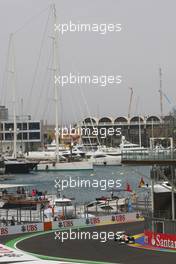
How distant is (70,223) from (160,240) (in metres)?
10.1

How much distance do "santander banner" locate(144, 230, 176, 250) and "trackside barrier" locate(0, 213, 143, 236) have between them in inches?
338

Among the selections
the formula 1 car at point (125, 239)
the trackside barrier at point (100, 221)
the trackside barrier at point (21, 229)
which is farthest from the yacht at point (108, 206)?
the formula 1 car at point (125, 239)

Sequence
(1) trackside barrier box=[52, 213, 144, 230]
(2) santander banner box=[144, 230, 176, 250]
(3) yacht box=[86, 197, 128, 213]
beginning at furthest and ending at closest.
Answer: (3) yacht box=[86, 197, 128, 213] → (1) trackside barrier box=[52, 213, 144, 230] → (2) santander banner box=[144, 230, 176, 250]

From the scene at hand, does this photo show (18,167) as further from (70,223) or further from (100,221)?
(70,223)

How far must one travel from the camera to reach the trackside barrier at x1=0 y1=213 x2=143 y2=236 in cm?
3794

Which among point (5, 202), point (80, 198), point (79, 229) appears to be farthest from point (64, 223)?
point (80, 198)

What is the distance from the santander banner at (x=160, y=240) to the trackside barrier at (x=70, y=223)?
28.1 ft

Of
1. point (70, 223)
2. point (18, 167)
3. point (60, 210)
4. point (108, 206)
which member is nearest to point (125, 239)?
point (70, 223)

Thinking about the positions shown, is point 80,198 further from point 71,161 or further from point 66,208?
point 71,161

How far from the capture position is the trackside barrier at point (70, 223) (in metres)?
37.9

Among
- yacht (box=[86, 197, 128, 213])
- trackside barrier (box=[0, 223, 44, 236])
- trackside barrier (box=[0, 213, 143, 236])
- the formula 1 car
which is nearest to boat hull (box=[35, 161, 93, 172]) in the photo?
yacht (box=[86, 197, 128, 213])

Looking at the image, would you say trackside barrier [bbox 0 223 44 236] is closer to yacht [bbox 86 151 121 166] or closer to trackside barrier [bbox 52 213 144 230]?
trackside barrier [bbox 52 213 144 230]

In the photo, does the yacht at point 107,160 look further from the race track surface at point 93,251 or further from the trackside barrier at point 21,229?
the race track surface at point 93,251

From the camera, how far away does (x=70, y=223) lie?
132ft
